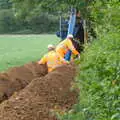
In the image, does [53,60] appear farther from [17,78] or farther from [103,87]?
[103,87]

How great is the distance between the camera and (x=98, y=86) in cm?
495

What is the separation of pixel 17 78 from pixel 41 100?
4.71 m

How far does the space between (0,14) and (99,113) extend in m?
65.6

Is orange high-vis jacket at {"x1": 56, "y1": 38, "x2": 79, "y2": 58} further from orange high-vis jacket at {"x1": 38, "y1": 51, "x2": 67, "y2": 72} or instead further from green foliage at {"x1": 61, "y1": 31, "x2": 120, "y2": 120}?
green foliage at {"x1": 61, "y1": 31, "x2": 120, "y2": 120}

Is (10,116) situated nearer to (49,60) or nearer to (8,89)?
(8,89)

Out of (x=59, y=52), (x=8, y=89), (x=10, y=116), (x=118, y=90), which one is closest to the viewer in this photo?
(x=118, y=90)

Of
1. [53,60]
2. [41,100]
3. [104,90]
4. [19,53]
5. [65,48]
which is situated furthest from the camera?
[19,53]

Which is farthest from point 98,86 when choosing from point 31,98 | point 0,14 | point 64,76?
point 0,14

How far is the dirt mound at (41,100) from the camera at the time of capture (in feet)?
24.8

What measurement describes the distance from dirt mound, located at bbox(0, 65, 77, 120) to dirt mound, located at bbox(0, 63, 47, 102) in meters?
1.31

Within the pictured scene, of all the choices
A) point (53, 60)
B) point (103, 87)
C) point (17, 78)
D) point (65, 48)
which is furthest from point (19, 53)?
point (103, 87)

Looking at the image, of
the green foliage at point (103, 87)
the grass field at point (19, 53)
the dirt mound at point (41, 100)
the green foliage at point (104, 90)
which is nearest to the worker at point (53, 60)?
the dirt mound at point (41, 100)

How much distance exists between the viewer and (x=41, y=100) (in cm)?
852

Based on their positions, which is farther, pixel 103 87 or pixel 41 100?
pixel 41 100
